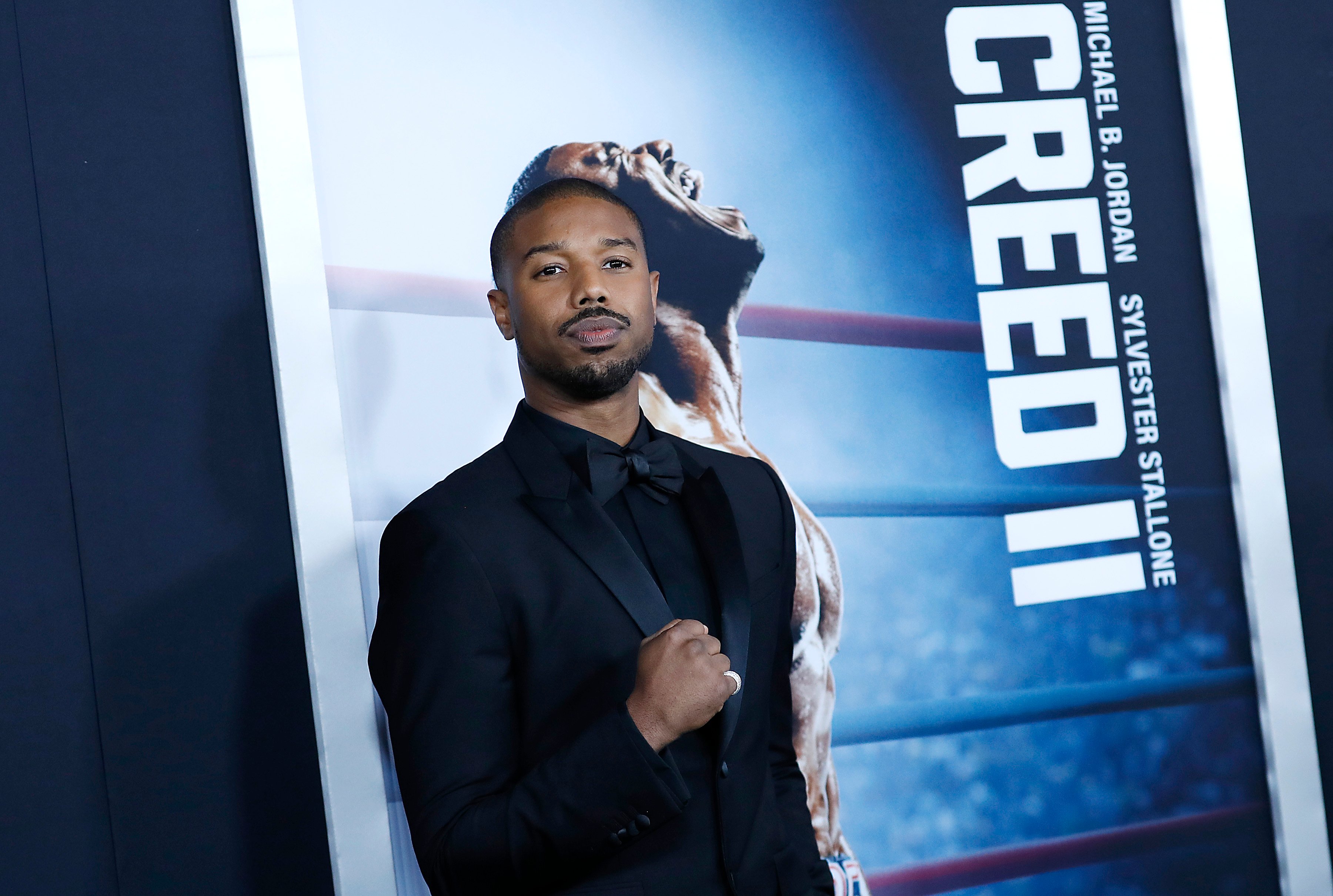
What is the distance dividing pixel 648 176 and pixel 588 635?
1.13 m

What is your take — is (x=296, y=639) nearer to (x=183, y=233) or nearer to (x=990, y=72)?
(x=183, y=233)

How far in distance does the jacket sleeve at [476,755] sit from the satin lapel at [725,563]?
18 centimetres

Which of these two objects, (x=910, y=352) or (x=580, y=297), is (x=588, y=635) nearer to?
(x=580, y=297)

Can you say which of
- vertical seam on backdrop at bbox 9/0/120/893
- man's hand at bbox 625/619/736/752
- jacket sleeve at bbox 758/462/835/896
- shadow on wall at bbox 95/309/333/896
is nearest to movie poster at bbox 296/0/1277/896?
shadow on wall at bbox 95/309/333/896

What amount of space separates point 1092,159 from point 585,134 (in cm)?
118

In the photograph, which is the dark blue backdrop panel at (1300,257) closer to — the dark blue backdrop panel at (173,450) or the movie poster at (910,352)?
the movie poster at (910,352)

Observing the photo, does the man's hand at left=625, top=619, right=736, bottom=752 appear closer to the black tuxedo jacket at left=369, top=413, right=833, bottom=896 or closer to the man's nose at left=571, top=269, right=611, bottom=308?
the black tuxedo jacket at left=369, top=413, right=833, bottom=896

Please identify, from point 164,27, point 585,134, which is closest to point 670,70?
point 585,134

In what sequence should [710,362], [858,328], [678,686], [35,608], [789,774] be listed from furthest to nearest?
1. [858,328]
2. [710,362]
3. [35,608]
4. [789,774]
5. [678,686]

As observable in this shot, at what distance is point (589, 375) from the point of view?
58.0 inches

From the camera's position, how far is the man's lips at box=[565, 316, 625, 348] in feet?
4.81

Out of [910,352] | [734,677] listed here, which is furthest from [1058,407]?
[734,677]

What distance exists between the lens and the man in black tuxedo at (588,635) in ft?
3.97

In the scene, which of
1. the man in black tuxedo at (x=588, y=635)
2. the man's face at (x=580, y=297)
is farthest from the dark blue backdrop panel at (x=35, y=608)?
the man's face at (x=580, y=297)
